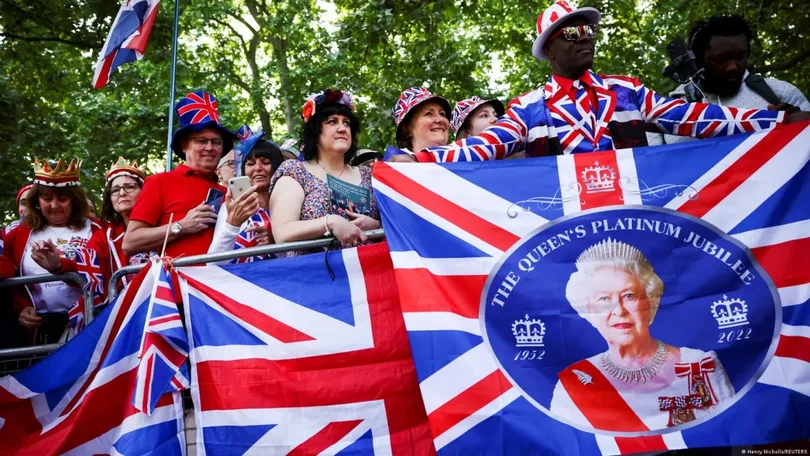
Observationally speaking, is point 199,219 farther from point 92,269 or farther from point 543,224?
point 543,224

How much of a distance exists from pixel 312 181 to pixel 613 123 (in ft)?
5.59

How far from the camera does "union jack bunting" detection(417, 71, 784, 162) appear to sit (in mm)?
4691

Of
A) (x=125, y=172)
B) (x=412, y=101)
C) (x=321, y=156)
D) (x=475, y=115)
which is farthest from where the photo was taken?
(x=125, y=172)

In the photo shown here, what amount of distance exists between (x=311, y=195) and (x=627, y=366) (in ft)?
6.53

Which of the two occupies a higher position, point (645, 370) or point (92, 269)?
point (92, 269)

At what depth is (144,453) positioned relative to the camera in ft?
15.8

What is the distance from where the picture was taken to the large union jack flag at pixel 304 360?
4613 mm

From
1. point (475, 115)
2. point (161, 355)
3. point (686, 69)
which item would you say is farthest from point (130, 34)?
point (686, 69)

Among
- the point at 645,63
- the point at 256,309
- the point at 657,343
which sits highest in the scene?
the point at 645,63

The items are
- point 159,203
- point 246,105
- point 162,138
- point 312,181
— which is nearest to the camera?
point 312,181

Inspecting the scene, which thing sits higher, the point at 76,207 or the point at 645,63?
the point at 645,63

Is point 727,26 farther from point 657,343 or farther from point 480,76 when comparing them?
point 480,76

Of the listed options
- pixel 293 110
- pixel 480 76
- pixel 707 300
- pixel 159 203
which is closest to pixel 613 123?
pixel 707 300

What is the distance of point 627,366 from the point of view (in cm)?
421
